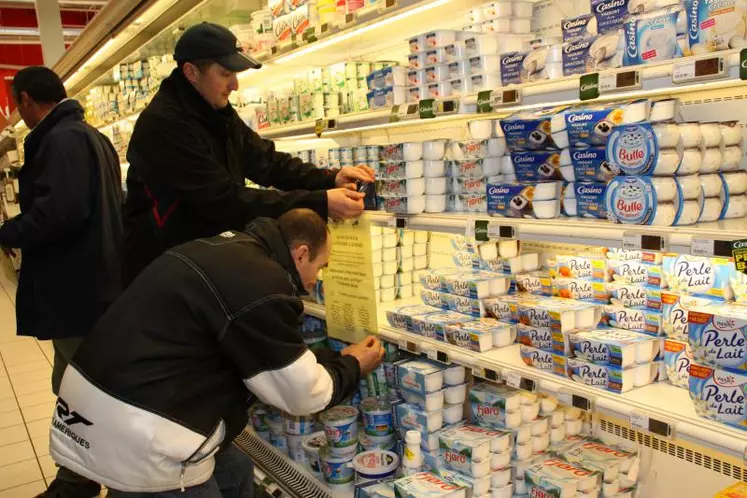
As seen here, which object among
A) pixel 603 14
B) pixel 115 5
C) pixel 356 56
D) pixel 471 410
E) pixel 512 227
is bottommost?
pixel 471 410

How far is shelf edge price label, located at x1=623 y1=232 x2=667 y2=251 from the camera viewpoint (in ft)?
4.98

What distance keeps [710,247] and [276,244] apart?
46.4 inches

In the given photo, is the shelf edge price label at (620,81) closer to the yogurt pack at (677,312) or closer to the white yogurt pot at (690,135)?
the white yogurt pot at (690,135)

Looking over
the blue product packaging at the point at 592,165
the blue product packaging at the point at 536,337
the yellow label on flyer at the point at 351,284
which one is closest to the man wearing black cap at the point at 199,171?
the yellow label on flyer at the point at 351,284

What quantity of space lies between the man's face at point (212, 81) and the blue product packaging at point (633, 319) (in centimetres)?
162

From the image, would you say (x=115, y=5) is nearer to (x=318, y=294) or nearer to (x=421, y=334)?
(x=318, y=294)

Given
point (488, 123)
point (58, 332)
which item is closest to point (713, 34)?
point (488, 123)

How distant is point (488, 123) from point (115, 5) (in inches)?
140

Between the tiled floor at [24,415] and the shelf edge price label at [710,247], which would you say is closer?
the shelf edge price label at [710,247]

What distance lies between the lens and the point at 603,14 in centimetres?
180

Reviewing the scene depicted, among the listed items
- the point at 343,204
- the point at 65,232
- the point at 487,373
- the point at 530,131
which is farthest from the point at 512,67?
the point at 65,232

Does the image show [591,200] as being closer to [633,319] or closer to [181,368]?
[633,319]

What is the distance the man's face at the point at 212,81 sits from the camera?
2441 millimetres

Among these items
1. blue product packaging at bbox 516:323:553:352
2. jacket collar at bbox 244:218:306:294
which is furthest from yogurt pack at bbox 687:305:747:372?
jacket collar at bbox 244:218:306:294
